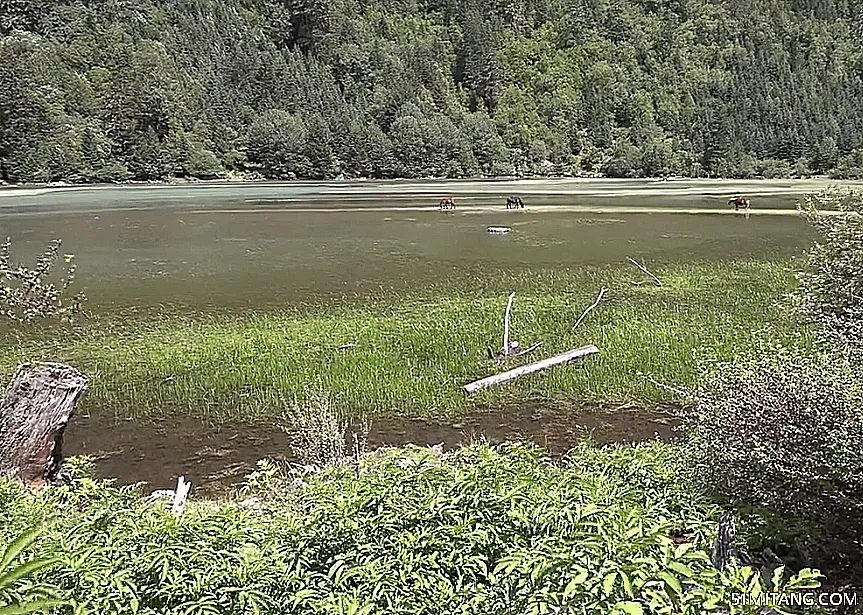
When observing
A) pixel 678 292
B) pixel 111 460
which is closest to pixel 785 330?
pixel 678 292

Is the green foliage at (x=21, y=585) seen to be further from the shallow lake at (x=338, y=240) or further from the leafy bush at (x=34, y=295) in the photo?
the shallow lake at (x=338, y=240)

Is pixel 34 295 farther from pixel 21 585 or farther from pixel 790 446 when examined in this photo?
pixel 790 446

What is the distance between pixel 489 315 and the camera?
2038cm

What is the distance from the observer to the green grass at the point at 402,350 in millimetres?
14141

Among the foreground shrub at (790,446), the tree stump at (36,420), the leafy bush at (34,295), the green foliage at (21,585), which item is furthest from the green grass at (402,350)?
the green foliage at (21,585)

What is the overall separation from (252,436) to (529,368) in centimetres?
541

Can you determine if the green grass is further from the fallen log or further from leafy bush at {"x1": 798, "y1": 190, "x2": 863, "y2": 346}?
leafy bush at {"x1": 798, "y1": 190, "x2": 863, "y2": 346}

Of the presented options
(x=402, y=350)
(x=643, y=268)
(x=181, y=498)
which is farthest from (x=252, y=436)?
(x=643, y=268)

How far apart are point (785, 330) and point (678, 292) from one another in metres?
6.58

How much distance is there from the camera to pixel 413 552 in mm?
4949

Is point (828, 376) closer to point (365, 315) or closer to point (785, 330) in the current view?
point (785, 330)

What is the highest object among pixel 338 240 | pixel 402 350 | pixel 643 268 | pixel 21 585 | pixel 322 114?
pixel 322 114

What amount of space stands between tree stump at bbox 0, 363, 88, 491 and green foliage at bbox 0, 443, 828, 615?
8.96 feet

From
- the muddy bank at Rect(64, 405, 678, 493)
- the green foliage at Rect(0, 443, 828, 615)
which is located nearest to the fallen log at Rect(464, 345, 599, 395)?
the muddy bank at Rect(64, 405, 678, 493)
